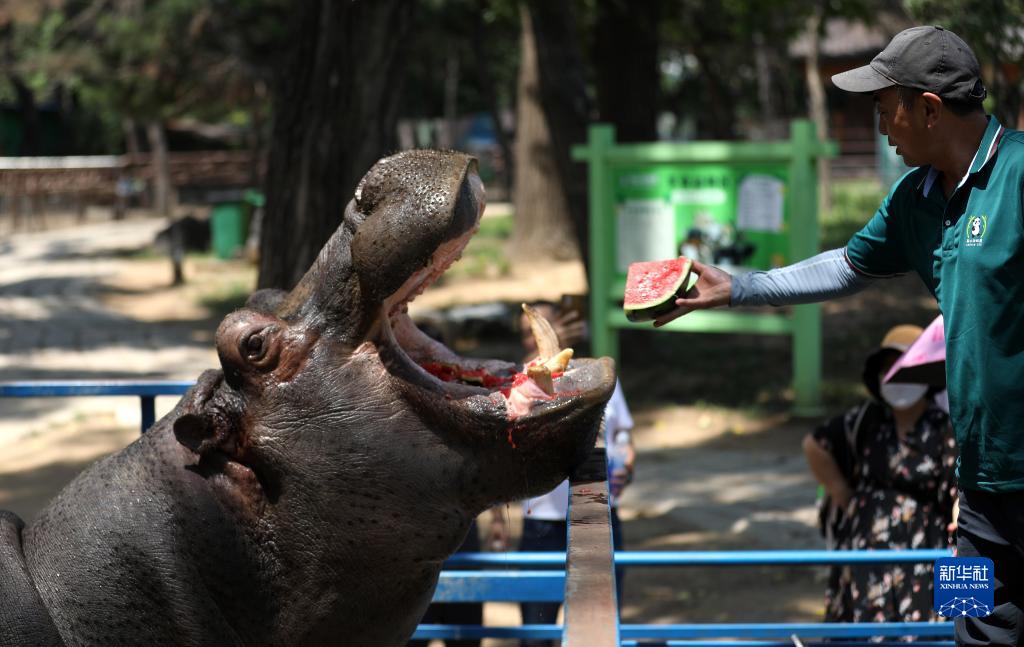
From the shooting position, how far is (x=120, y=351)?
12.5 metres

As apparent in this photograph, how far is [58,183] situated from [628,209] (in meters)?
22.7

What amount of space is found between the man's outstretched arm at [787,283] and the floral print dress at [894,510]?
1.28m

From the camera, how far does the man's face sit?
253 centimetres

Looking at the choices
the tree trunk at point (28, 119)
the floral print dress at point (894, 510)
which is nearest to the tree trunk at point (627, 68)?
the floral print dress at point (894, 510)

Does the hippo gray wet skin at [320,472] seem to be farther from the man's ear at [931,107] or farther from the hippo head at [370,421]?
the man's ear at [931,107]

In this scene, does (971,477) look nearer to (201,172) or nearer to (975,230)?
(975,230)

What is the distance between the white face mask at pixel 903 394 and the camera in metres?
4.03

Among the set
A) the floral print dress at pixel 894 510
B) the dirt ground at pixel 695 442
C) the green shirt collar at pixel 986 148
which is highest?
the green shirt collar at pixel 986 148

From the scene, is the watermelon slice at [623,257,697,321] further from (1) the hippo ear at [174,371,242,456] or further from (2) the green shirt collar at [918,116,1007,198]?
(1) the hippo ear at [174,371,242,456]

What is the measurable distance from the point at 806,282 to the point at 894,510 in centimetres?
151

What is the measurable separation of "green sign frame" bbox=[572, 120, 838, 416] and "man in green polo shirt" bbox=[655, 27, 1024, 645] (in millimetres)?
→ 6787

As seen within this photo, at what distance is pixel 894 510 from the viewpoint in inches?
162

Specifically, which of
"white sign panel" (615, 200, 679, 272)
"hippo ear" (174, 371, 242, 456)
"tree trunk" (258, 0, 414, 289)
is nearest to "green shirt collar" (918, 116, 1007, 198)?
"hippo ear" (174, 371, 242, 456)

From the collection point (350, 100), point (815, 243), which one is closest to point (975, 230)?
point (350, 100)
